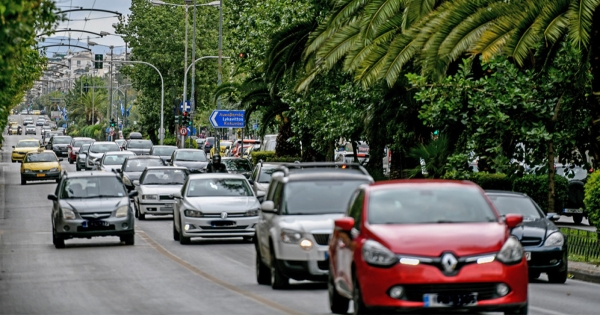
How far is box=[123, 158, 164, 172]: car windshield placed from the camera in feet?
156

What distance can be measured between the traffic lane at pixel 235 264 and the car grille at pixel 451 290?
3081mm

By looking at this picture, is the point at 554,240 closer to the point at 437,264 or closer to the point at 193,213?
the point at 437,264

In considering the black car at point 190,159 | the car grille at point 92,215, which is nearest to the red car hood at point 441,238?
the car grille at point 92,215

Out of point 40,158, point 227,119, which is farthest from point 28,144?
point 227,119

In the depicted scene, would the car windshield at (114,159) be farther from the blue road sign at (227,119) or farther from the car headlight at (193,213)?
the car headlight at (193,213)

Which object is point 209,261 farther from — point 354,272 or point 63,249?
point 354,272

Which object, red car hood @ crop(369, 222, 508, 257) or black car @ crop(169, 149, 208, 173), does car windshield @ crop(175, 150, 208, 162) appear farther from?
red car hood @ crop(369, 222, 508, 257)

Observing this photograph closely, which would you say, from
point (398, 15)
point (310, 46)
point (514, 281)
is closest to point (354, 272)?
point (514, 281)

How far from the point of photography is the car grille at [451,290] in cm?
1206

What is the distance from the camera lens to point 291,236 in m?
17.9

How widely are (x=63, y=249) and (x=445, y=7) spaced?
32.7 ft

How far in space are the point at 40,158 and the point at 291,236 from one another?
45.6 m

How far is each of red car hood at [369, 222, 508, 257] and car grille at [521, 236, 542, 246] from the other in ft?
26.9

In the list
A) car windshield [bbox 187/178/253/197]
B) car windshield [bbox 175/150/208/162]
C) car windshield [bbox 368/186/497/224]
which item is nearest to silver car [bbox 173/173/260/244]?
car windshield [bbox 187/178/253/197]
